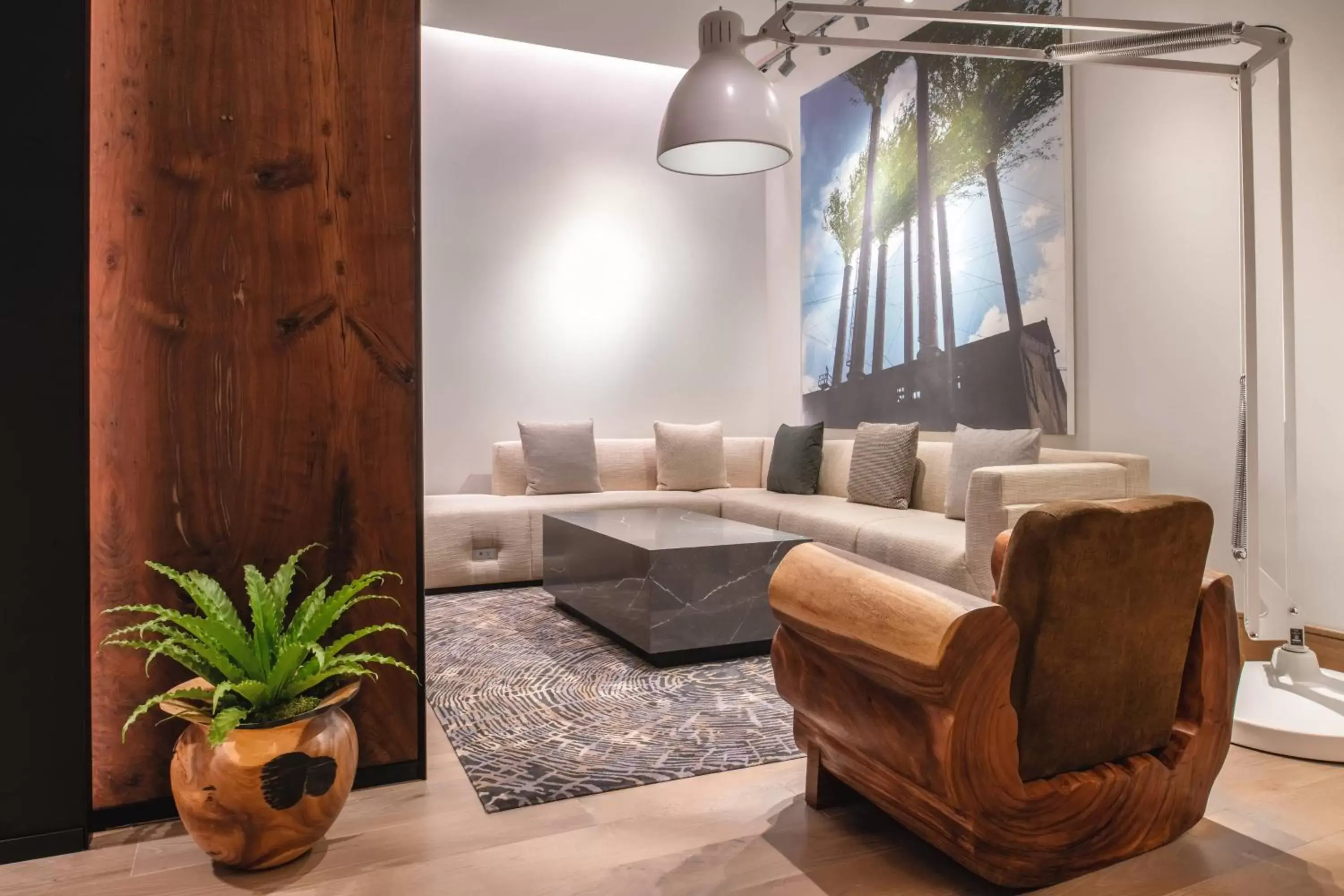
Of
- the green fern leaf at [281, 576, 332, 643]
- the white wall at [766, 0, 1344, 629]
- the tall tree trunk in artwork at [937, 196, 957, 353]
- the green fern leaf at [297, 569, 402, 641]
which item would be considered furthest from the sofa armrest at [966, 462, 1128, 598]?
the green fern leaf at [281, 576, 332, 643]

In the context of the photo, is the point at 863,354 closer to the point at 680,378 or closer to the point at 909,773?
the point at 680,378

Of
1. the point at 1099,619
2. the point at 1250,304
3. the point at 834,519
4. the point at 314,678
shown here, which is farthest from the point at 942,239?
the point at 314,678

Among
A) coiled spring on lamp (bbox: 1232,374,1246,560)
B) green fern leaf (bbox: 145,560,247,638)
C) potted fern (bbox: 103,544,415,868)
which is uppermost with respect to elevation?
coiled spring on lamp (bbox: 1232,374,1246,560)

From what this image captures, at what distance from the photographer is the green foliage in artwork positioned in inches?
69.9

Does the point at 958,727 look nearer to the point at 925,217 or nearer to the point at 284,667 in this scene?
the point at 284,667

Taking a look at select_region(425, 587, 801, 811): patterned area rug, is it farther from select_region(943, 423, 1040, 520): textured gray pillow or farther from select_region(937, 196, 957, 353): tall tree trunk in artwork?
select_region(937, 196, 957, 353): tall tree trunk in artwork

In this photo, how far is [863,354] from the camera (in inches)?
220

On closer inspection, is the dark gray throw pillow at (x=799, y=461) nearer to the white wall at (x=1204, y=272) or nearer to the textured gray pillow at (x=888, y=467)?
the textured gray pillow at (x=888, y=467)

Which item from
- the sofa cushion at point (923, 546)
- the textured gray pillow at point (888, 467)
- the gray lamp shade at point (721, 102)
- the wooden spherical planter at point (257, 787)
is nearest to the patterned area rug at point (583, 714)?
the wooden spherical planter at point (257, 787)

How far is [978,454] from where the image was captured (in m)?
4.08

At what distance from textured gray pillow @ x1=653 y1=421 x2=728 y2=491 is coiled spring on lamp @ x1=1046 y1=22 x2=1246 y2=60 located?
3.83 metres

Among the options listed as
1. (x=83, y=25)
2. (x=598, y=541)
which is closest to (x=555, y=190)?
(x=598, y=541)

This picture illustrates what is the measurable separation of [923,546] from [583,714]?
5.57 feet

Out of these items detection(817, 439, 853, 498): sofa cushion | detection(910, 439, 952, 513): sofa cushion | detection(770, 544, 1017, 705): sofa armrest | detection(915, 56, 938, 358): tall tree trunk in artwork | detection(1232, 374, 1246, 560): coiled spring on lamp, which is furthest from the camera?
detection(817, 439, 853, 498): sofa cushion
